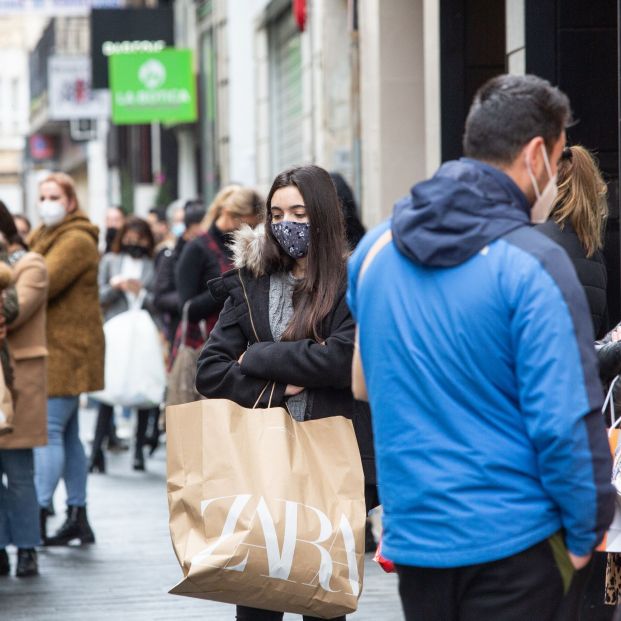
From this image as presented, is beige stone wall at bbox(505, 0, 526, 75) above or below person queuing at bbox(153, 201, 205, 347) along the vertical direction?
above

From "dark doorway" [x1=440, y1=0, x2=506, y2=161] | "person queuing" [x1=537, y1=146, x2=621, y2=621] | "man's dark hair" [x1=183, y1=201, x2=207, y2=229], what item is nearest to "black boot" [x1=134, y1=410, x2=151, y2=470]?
"man's dark hair" [x1=183, y1=201, x2=207, y2=229]

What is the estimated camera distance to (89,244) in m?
8.32

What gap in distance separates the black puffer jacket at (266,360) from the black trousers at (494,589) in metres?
1.33

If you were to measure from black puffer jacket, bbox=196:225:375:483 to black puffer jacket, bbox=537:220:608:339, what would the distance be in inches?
30.1

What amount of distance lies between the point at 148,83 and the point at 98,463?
11949mm

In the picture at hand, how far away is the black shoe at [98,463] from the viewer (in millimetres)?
11406

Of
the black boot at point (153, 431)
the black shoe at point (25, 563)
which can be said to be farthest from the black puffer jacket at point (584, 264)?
the black boot at point (153, 431)

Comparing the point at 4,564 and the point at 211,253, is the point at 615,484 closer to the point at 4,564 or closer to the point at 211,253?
the point at 4,564

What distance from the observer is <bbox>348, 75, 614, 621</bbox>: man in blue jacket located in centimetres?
305

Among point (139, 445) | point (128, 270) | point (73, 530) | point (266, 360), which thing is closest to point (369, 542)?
point (73, 530)

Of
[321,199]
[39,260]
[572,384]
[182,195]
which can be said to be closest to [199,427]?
[321,199]

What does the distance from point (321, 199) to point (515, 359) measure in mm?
1745

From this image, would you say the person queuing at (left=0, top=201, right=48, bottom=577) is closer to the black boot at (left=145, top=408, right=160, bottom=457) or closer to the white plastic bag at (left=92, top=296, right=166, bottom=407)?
the white plastic bag at (left=92, top=296, right=166, bottom=407)

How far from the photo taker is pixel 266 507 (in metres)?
4.18
